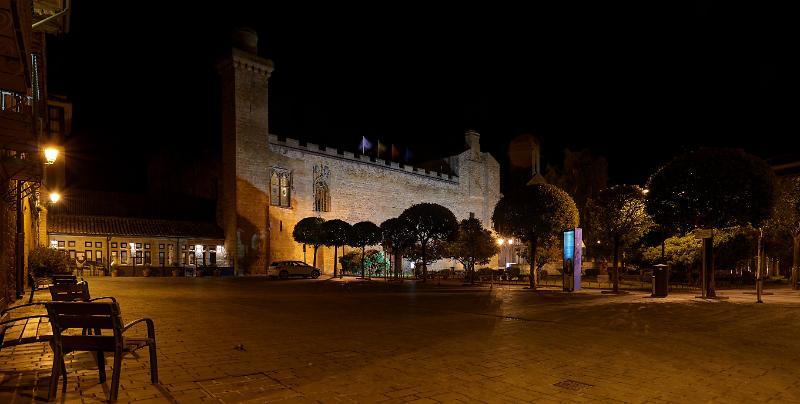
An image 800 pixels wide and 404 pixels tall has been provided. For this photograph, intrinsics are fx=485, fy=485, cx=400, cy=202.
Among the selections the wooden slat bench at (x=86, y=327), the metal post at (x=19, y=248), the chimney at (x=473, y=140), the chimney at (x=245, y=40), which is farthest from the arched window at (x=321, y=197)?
the wooden slat bench at (x=86, y=327)

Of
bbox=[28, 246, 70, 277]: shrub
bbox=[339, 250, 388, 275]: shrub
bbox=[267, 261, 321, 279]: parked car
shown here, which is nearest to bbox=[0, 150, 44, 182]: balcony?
bbox=[28, 246, 70, 277]: shrub

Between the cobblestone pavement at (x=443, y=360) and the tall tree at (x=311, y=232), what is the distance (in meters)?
23.5

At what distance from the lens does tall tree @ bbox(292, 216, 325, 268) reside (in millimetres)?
33781

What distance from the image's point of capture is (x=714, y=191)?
14.7 metres

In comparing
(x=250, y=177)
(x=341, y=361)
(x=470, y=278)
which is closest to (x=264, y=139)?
(x=250, y=177)

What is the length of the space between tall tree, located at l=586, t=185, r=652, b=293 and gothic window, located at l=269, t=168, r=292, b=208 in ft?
85.1

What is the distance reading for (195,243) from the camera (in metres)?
34.9

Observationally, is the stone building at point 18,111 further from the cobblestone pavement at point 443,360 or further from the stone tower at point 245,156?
the stone tower at point 245,156

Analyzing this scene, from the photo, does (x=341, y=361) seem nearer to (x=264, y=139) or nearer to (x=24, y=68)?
(x=24, y=68)

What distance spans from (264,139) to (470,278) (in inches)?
805

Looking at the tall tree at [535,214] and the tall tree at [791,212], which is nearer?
the tall tree at [791,212]

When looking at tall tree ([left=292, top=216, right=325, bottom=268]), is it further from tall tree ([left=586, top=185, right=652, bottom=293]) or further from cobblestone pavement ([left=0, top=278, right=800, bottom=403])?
cobblestone pavement ([left=0, top=278, right=800, bottom=403])

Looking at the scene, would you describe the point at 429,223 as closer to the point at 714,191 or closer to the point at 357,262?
the point at 357,262

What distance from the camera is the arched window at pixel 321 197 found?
136ft
